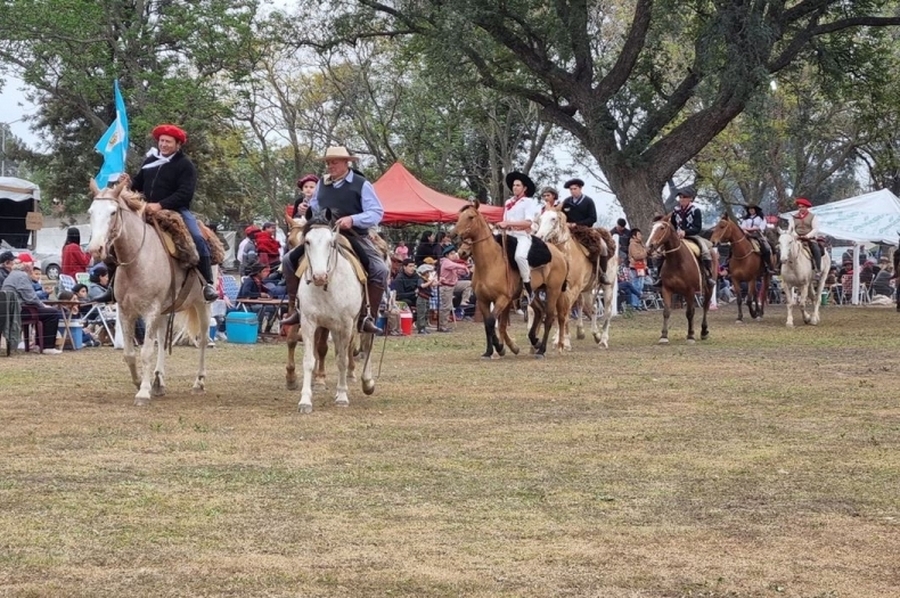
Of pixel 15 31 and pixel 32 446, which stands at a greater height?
pixel 15 31

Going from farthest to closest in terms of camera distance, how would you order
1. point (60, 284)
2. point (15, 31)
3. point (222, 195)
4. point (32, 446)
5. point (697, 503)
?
1. point (222, 195)
2. point (15, 31)
3. point (60, 284)
4. point (32, 446)
5. point (697, 503)

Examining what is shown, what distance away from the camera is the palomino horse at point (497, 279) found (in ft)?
61.9

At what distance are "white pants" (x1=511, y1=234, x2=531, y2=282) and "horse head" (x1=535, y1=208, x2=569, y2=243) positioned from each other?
16.5 inches

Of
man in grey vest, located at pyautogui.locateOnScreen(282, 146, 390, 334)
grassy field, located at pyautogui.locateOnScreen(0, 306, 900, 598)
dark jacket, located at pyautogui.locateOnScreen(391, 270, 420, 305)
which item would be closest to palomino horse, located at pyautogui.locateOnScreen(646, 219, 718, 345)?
dark jacket, located at pyautogui.locateOnScreen(391, 270, 420, 305)

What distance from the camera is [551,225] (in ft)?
65.7

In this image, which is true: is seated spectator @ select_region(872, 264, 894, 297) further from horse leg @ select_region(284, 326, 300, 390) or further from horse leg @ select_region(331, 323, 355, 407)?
horse leg @ select_region(331, 323, 355, 407)

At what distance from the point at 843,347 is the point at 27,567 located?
17.6 m

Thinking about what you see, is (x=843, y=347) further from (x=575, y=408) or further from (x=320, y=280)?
(x=320, y=280)

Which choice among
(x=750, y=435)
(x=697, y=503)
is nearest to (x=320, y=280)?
(x=750, y=435)

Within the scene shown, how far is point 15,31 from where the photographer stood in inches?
1768

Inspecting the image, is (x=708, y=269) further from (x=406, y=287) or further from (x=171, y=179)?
(x=171, y=179)

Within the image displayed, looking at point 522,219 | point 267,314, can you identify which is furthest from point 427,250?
point 522,219

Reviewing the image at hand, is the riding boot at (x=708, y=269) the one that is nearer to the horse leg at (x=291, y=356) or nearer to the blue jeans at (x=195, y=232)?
Result: the horse leg at (x=291, y=356)

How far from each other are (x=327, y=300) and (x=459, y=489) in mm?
4657
